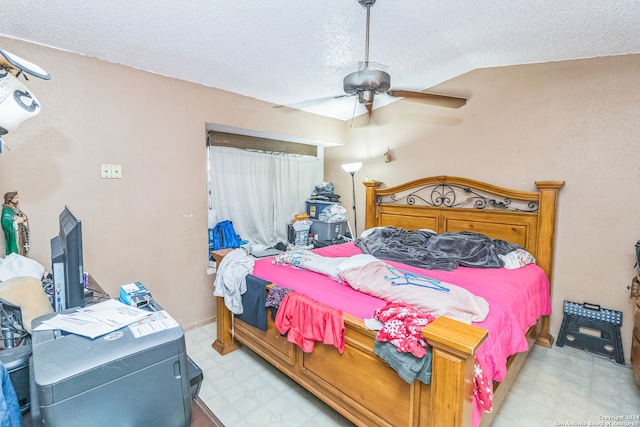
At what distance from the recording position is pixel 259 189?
161 inches

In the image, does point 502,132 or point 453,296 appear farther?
point 502,132

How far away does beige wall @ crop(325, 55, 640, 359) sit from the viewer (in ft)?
8.02

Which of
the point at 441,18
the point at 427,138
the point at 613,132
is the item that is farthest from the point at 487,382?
the point at 427,138

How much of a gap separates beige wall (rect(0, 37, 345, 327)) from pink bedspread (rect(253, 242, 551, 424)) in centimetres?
97

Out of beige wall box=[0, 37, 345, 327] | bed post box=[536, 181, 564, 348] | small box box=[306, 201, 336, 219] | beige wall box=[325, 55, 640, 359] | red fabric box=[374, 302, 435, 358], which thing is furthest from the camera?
small box box=[306, 201, 336, 219]

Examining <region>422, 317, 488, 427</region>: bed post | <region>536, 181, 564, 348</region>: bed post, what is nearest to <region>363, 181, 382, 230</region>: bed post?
<region>536, 181, 564, 348</region>: bed post

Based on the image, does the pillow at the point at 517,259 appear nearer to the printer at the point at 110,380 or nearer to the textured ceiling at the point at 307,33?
the textured ceiling at the point at 307,33

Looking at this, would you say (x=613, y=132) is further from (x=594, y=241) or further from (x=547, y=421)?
(x=547, y=421)

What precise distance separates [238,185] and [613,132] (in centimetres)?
370

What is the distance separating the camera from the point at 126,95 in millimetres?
2469

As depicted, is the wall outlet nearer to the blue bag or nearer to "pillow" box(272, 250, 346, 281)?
the blue bag

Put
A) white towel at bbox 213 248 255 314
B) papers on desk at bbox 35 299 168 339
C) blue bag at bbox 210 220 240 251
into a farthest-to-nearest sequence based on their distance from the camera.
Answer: blue bag at bbox 210 220 240 251
white towel at bbox 213 248 255 314
papers on desk at bbox 35 299 168 339

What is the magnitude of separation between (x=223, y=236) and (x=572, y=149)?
3.53m

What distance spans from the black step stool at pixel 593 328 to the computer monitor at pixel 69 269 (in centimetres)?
347
